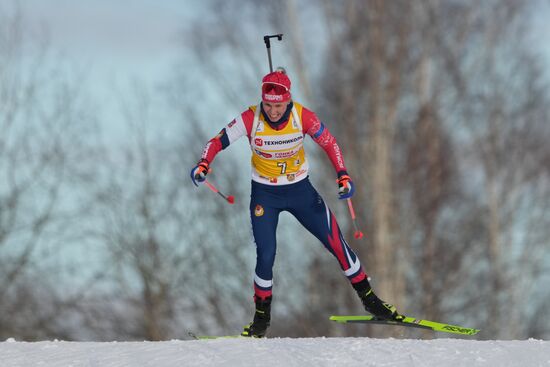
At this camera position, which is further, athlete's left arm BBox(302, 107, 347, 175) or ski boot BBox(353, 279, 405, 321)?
ski boot BBox(353, 279, 405, 321)

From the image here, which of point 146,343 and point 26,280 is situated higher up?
point 26,280

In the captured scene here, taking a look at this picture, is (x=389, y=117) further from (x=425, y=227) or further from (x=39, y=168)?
(x=39, y=168)

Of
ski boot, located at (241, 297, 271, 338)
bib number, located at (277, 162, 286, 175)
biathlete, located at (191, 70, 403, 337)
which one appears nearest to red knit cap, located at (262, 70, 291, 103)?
biathlete, located at (191, 70, 403, 337)

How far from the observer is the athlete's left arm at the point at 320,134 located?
8.48 metres

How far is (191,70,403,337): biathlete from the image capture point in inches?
327

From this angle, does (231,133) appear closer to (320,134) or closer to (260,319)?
(320,134)

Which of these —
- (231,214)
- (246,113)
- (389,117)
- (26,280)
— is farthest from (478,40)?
(246,113)

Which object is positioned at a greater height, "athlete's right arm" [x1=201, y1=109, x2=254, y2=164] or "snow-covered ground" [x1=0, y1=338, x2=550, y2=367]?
"athlete's right arm" [x1=201, y1=109, x2=254, y2=164]

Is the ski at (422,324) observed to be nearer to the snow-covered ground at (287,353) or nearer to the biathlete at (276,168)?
the biathlete at (276,168)

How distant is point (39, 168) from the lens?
20688 millimetres

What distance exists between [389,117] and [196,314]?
21.3 ft

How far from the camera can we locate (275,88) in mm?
8250

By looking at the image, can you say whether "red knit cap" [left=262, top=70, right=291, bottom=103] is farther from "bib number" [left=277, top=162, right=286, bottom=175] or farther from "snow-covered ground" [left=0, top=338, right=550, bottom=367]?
"snow-covered ground" [left=0, top=338, right=550, bottom=367]

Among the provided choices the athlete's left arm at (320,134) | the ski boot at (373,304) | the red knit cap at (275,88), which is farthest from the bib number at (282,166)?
the ski boot at (373,304)
